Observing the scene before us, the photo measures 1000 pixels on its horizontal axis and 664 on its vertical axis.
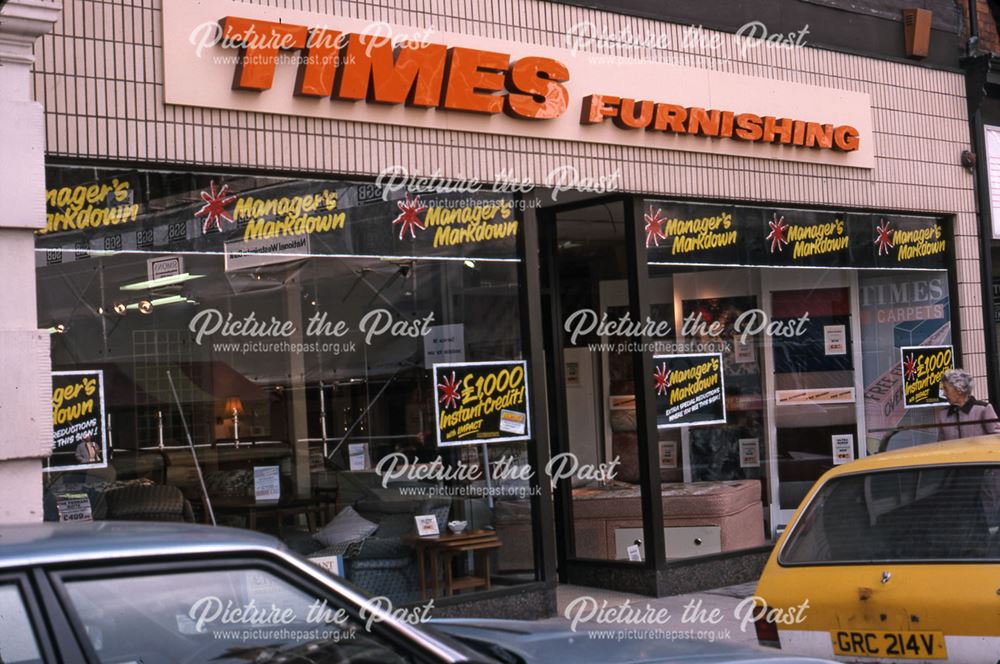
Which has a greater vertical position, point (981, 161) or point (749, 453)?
point (981, 161)

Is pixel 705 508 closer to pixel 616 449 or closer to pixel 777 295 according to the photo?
pixel 616 449

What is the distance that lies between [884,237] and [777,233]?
164cm

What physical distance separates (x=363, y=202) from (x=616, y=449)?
431 cm

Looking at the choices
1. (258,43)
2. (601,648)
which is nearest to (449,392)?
(258,43)

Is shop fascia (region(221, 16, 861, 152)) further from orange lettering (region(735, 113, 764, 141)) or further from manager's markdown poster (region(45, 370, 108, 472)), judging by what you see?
manager's markdown poster (region(45, 370, 108, 472))

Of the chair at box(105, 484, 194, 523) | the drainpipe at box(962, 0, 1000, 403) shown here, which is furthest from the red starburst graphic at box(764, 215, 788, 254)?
the chair at box(105, 484, 194, 523)

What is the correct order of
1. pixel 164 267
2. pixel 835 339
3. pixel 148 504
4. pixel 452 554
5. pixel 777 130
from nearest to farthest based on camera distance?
pixel 164 267, pixel 148 504, pixel 452 554, pixel 777 130, pixel 835 339

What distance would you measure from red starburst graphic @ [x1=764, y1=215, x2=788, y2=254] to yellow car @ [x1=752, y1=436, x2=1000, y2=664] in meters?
5.52

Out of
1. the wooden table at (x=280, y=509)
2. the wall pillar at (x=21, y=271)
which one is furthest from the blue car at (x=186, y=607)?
the wooden table at (x=280, y=509)

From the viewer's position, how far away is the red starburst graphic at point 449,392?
8523mm

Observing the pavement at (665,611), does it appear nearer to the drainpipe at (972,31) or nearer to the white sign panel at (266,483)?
the white sign panel at (266,483)

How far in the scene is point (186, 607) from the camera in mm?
3021

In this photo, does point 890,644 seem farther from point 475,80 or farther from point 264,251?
point 475,80

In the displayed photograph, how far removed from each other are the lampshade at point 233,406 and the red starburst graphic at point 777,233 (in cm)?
523
